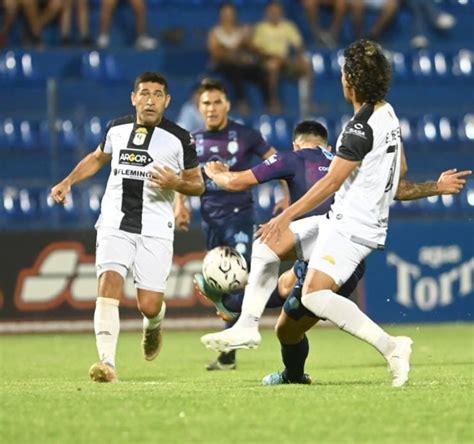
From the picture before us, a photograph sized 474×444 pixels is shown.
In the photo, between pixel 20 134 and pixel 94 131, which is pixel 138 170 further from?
pixel 20 134

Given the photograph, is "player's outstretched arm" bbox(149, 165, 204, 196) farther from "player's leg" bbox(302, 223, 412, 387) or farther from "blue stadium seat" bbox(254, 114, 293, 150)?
"blue stadium seat" bbox(254, 114, 293, 150)

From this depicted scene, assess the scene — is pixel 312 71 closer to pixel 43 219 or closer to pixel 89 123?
pixel 89 123

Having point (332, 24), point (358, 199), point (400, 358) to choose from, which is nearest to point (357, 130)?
point (358, 199)

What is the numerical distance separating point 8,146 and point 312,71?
4.43m

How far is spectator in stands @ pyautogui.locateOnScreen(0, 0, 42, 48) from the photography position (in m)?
18.6

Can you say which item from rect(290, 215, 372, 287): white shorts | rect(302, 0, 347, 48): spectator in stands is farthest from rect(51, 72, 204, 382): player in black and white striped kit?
rect(302, 0, 347, 48): spectator in stands

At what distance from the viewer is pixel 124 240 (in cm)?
972

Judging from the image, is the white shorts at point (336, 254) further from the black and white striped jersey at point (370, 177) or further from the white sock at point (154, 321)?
the white sock at point (154, 321)

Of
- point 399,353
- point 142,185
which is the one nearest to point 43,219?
point 142,185

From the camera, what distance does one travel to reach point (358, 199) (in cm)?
805

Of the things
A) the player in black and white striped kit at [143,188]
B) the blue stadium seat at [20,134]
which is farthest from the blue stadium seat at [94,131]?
the player in black and white striped kit at [143,188]

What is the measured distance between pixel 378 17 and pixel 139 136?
440 inches

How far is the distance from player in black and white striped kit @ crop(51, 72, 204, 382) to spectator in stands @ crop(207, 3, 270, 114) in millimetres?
8557

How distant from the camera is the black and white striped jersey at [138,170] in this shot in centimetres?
978
